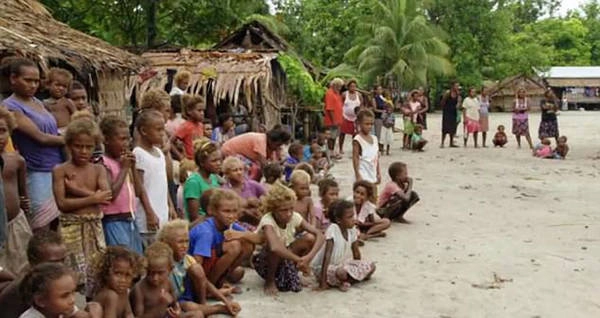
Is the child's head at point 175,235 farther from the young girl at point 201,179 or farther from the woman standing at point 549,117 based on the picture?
the woman standing at point 549,117

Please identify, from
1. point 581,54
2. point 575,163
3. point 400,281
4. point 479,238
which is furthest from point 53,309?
point 581,54

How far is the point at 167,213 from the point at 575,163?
12.3 metres

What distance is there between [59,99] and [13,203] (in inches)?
62.2

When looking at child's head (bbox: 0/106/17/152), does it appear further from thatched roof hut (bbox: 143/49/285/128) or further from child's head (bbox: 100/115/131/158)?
thatched roof hut (bbox: 143/49/285/128)

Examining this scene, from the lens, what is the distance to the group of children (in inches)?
160

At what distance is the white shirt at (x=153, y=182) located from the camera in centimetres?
526

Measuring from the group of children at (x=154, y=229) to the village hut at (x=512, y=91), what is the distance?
43849 mm

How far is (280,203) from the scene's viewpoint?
5.70m

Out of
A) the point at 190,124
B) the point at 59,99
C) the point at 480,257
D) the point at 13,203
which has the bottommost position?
the point at 480,257

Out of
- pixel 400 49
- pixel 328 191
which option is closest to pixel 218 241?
pixel 328 191

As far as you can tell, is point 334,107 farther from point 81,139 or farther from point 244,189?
point 81,139

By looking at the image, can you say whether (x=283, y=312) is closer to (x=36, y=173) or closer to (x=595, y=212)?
(x=36, y=173)

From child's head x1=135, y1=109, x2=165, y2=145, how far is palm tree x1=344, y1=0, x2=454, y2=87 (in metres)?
32.3

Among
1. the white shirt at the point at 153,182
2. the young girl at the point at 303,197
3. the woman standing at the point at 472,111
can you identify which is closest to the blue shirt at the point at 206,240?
the white shirt at the point at 153,182
